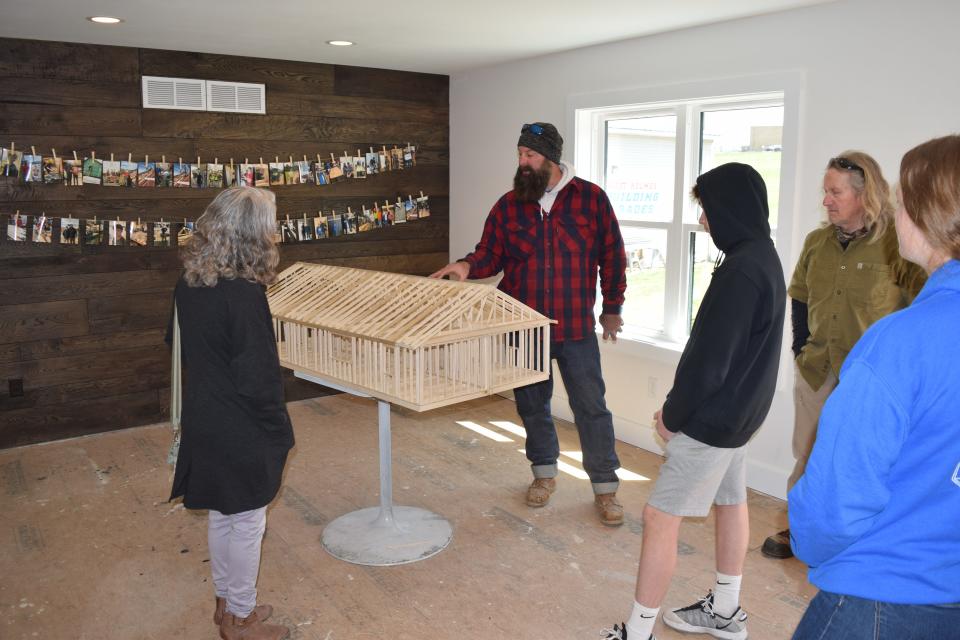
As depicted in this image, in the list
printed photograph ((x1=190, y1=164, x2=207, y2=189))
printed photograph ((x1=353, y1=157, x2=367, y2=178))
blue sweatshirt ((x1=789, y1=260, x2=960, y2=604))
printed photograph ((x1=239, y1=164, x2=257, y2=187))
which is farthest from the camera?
printed photograph ((x1=353, y1=157, x2=367, y2=178))

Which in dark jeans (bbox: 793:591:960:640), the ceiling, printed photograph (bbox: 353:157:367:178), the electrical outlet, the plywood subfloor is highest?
the ceiling

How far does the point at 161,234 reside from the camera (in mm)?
4602

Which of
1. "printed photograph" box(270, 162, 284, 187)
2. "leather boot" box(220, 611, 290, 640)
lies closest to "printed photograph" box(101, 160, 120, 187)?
"printed photograph" box(270, 162, 284, 187)

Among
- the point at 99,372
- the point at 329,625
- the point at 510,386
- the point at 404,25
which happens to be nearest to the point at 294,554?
the point at 329,625

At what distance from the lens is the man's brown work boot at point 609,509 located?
11.0ft

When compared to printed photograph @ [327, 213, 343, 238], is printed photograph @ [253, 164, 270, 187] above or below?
above

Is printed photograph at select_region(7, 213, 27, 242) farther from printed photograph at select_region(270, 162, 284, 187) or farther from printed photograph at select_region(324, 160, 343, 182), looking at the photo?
printed photograph at select_region(324, 160, 343, 182)

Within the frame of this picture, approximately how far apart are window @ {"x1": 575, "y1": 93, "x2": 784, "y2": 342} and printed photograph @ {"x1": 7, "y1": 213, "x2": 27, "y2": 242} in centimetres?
316

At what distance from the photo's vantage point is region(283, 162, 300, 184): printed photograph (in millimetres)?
4973

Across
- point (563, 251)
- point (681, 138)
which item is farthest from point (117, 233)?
point (681, 138)

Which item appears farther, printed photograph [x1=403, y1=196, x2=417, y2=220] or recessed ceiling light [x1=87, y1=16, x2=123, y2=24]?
printed photograph [x1=403, y1=196, x2=417, y2=220]

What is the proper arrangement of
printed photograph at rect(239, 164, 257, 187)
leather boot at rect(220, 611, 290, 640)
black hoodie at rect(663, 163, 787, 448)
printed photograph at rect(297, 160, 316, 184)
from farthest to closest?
1. printed photograph at rect(297, 160, 316, 184)
2. printed photograph at rect(239, 164, 257, 187)
3. leather boot at rect(220, 611, 290, 640)
4. black hoodie at rect(663, 163, 787, 448)

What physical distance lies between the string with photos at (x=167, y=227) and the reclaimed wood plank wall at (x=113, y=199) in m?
0.04

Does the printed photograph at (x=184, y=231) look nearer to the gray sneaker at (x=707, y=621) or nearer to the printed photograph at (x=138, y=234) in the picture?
the printed photograph at (x=138, y=234)
